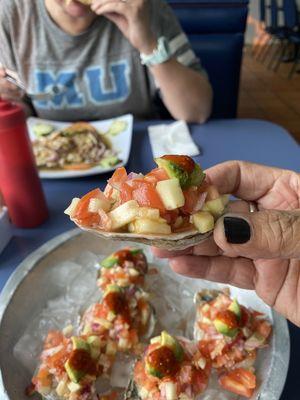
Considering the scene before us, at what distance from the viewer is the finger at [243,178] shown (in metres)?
0.82

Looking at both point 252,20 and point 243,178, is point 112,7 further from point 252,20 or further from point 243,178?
point 252,20

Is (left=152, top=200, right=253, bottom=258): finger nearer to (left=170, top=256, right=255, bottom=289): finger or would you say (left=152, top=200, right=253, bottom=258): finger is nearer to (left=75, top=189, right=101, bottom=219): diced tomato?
(left=170, top=256, right=255, bottom=289): finger

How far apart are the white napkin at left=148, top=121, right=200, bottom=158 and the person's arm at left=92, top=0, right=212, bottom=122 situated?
0.30ft

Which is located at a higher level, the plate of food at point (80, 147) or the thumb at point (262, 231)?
the thumb at point (262, 231)

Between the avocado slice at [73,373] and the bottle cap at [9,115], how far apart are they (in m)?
0.54

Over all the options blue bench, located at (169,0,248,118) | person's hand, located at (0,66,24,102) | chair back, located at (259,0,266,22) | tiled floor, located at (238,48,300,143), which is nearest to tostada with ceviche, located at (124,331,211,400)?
person's hand, located at (0,66,24,102)

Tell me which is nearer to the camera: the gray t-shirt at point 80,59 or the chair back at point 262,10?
the gray t-shirt at point 80,59

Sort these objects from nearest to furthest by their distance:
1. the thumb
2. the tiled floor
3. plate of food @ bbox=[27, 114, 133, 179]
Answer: the thumb, plate of food @ bbox=[27, 114, 133, 179], the tiled floor

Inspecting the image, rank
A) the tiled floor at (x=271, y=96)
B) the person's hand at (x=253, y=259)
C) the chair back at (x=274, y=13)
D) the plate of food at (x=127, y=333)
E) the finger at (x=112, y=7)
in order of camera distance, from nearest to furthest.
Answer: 1. the plate of food at (x=127, y=333)
2. the person's hand at (x=253, y=259)
3. the finger at (x=112, y=7)
4. the tiled floor at (x=271, y=96)
5. the chair back at (x=274, y=13)

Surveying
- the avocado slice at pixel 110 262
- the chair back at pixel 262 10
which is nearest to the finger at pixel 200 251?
the avocado slice at pixel 110 262

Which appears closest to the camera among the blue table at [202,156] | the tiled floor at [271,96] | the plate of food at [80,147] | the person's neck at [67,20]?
the blue table at [202,156]

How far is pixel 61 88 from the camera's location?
155 centimetres

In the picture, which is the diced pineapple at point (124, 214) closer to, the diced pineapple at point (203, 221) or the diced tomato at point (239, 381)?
the diced pineapple at point (203, 221)

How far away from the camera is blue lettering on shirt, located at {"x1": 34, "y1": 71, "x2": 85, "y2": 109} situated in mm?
1543
